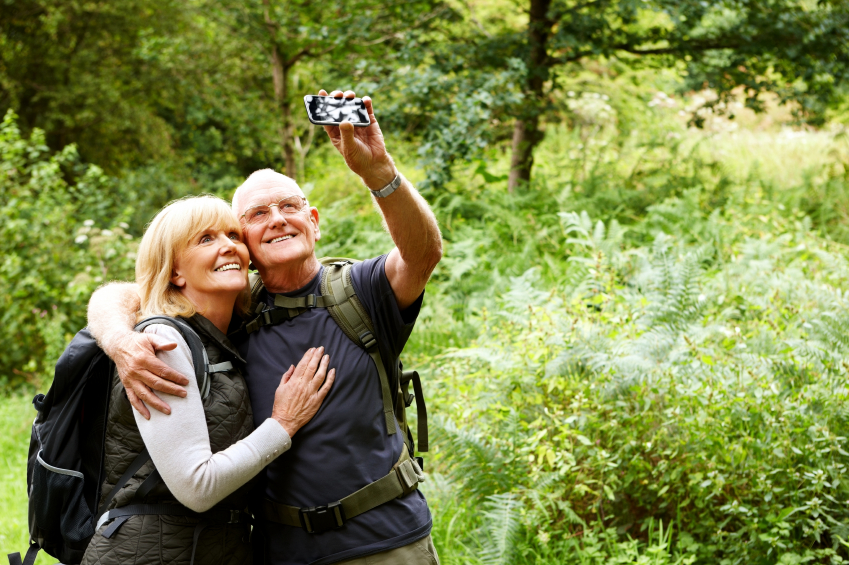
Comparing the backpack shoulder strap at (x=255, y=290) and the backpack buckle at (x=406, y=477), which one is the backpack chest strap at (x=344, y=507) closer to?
the backpack buckle at (x=406, y=477)

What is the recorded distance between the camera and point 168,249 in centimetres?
235

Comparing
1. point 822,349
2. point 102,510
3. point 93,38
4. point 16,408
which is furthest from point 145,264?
point 93,38

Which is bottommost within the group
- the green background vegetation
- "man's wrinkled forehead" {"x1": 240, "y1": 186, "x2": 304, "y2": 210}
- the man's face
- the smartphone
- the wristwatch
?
the green background vegetation

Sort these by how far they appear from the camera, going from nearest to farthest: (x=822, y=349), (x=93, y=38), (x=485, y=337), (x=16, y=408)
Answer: (x=822, y=349)
(x=485, y=337)
(x=16, y=408)
(x=93, y=38)

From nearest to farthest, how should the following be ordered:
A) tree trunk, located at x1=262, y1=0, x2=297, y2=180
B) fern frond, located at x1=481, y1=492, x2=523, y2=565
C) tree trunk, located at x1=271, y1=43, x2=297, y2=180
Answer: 1. fern frond, located at x1=481, y1=492, x2=523, y2=565
2. tree trunk, located at x1=262, y1=0, x2=297, y2=180
3. tree trunk, located at x1=271, y1=43, x2=297, y2=180

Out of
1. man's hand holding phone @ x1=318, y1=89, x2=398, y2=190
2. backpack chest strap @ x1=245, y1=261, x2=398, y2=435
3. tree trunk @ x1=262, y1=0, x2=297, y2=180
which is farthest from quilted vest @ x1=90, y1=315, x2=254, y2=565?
tree trunk @ x1=262, y1=0, x2=297, y2=180

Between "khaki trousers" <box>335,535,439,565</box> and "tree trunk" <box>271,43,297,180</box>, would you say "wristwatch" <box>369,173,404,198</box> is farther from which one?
"tree trunk" <box>271,43,297,180</box>

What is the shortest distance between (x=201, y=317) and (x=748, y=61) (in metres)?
8.22

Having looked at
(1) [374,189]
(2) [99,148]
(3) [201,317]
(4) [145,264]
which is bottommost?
(2) [99,148]

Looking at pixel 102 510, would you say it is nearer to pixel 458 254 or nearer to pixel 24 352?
pixel 458 254

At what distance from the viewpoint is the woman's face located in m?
2.35

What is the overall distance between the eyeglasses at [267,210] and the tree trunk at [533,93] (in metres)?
5.90

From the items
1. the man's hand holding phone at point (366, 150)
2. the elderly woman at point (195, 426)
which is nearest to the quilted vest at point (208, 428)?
the elderly woman at point (195, 426)

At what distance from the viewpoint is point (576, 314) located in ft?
14.2
